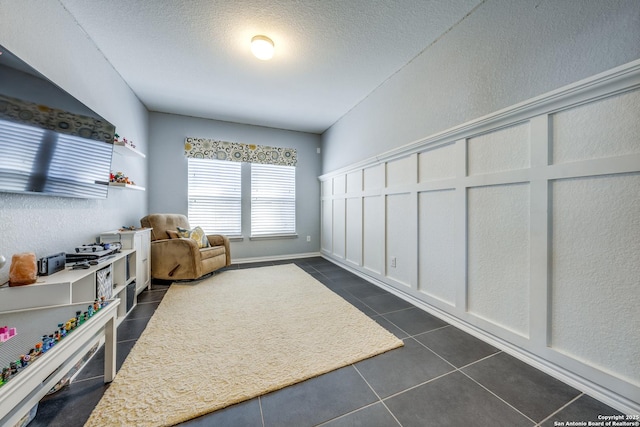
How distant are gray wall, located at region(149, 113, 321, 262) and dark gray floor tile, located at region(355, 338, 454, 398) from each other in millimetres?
3167

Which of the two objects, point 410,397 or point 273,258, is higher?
point 273,258

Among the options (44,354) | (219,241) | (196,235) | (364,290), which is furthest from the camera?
(219,241)

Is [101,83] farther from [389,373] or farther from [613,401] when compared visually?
[613,401]

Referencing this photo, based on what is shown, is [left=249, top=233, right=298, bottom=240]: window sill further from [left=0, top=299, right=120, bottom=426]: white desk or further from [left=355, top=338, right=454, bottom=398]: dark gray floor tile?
[left=355, top=338, right=454, bottom=398]: dark gray floor tile

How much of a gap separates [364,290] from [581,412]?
1792 millimetres

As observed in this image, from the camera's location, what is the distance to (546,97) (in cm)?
134

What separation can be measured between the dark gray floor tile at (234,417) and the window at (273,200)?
330 cm

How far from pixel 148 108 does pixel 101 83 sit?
146 cm

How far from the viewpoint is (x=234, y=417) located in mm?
1077

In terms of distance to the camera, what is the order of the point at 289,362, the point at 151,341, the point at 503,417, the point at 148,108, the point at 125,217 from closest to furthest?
the point at 503,417 < the point at 289,362 < the point at 151,341 < the point at 125,217 < the point at 148,108

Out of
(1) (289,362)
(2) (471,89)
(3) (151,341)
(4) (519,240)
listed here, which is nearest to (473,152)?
(2) (471,89)

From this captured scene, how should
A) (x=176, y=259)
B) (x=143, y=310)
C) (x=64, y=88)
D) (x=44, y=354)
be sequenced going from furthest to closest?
(x=176, y=259) < (x=143, y=310) < (x=64, y=88) < (x=44, y=354)

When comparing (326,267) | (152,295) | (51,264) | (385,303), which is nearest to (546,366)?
(385,303)

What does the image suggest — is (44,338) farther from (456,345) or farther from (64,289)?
(456,345)
